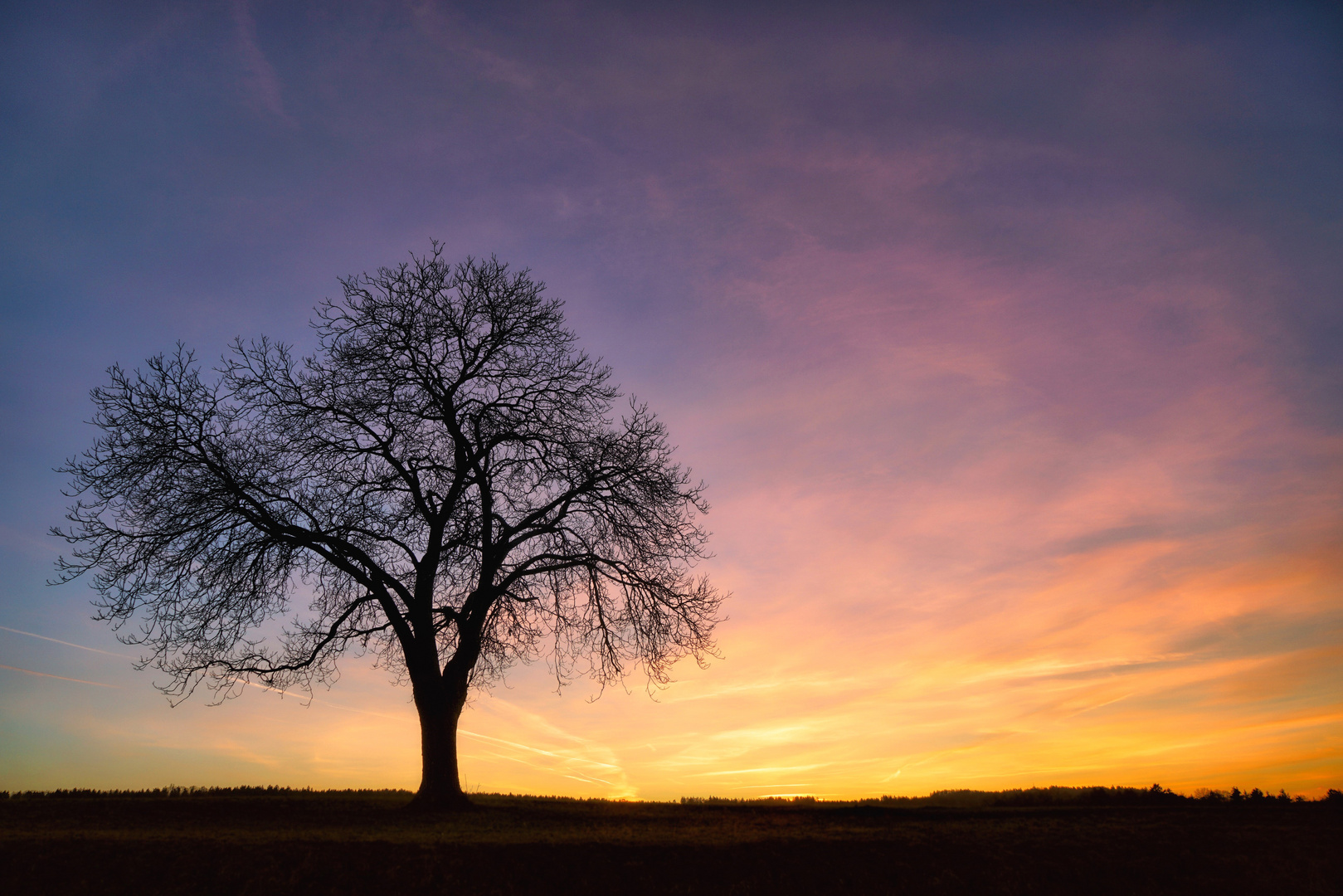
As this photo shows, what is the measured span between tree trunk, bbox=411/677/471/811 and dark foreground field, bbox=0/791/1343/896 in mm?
1337

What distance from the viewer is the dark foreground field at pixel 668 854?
32.4 feet

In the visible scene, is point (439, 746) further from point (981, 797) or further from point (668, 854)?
point (981, 797)

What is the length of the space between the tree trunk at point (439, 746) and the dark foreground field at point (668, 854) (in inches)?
52.6

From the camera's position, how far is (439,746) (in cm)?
1605

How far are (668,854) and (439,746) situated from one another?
23.0 feet

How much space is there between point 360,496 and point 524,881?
389 inches

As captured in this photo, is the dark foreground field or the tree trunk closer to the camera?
the dark foreground field

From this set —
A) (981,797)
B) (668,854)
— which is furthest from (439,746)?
(981,797)

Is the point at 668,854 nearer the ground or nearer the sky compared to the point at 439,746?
nearer the ground

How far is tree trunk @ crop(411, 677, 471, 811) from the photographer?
51.2 ft

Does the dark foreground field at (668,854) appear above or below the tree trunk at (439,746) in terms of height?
below

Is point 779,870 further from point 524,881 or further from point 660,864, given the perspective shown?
point 524,881

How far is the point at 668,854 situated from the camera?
10.8 metres

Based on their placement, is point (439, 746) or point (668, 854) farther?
point (439, 746)
